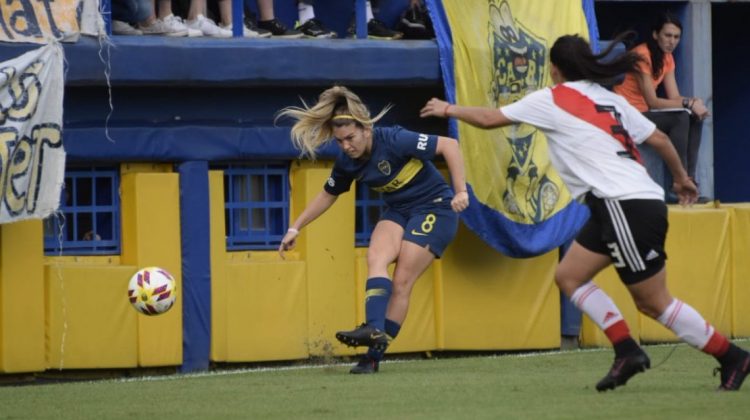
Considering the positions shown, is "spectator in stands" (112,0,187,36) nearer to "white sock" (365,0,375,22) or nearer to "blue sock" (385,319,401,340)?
"white sock" (365,0,375,22)

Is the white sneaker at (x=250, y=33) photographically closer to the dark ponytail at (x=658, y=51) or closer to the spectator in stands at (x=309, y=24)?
the spectator in stands at (x=309, y=24)

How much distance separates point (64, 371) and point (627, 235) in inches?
218

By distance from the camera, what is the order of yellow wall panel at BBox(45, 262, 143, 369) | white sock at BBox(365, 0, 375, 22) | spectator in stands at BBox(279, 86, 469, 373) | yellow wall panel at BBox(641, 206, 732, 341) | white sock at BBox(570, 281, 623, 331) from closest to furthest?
1. white sock at BBox(570, 281, 623, 331)
2. spectator in stands at BBox(279, 86, 469, 373)
3. yellow wall panel at BBox(45, 262, 143, 369)
4. white sock at BBox(365, 0, 375, 22)
5. yellow wall panel at BBox(641, 206, 732, 341)

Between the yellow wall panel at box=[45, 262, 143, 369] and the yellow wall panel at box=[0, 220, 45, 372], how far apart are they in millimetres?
119

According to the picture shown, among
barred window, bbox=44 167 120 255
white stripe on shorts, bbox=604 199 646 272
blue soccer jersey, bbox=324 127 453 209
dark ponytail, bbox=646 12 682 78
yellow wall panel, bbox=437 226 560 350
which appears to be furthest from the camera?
dark ponytail, bbox=646 12 682 78

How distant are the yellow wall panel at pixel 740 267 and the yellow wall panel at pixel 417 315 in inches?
127

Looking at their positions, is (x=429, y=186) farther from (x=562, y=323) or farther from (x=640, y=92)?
(x=640, y=92)

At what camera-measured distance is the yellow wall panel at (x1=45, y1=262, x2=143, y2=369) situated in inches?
494

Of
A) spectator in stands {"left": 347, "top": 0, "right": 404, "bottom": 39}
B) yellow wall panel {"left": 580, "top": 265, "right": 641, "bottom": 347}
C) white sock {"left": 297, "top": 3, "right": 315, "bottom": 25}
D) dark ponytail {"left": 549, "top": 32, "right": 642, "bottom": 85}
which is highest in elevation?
white sock {"left": 297, "top": 3, "right": 315, "bottom": 25}

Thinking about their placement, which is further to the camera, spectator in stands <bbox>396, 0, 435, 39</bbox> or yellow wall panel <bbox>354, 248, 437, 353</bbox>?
spectator in stands <bbox>396, 0, 435, 39</bbox>

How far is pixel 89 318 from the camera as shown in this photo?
12.7 m

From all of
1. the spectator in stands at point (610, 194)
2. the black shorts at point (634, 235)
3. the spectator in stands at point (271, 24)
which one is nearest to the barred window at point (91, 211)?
the spectator in stands at point (271, 24)

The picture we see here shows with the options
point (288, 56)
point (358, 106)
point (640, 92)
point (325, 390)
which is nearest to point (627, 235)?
point (325, 390)

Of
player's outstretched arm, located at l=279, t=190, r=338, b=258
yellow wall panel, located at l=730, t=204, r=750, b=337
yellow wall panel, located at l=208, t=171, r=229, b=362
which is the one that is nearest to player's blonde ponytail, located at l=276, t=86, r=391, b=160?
player's outstretched arm, located at l=279, t=190, r=338, b=258
